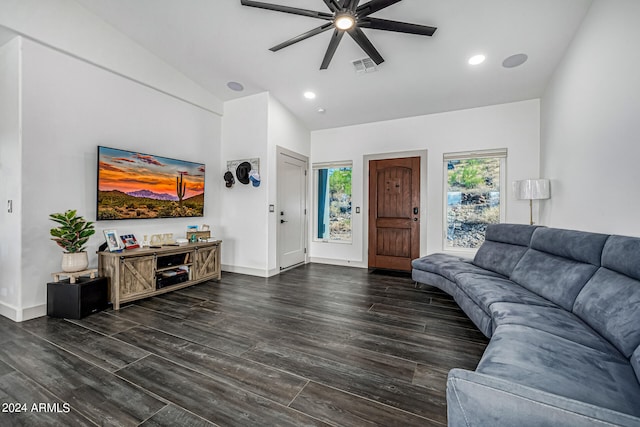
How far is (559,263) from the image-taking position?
7.41 feet

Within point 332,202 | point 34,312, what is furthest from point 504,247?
point 34,312

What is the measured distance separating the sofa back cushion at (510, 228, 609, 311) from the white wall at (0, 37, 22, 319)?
15.9 feet

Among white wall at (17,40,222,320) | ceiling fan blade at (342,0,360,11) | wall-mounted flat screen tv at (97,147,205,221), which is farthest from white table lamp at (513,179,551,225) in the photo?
white wall at (17,40,222,320)

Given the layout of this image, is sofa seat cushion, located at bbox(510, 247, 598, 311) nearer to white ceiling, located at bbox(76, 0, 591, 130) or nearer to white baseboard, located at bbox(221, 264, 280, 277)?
white ceiling, located at bbox(76, 0, 591, 130)

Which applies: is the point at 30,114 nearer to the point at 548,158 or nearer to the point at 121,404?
the point at 121,404

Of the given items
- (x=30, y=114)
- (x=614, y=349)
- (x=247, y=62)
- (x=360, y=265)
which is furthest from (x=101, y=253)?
(x=614, y=349)

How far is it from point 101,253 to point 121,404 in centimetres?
215

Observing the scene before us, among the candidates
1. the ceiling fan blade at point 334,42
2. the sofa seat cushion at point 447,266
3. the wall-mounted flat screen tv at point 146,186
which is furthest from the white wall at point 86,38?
the sofa seat cushion at point 447,266

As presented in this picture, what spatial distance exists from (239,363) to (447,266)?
8.62ft

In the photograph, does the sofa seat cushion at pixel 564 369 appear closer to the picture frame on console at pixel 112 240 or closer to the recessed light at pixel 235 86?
the picture frame on console at pixel 112 240

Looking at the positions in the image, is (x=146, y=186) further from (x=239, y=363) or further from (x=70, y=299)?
(x=239, y=363)

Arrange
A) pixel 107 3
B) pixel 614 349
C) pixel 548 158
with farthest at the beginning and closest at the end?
pixel 548 158 < pixel 107 3 < pixel 614 349

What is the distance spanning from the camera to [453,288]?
9.87ft

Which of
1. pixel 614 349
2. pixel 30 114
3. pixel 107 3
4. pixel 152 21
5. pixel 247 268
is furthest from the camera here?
pixel 247 268
